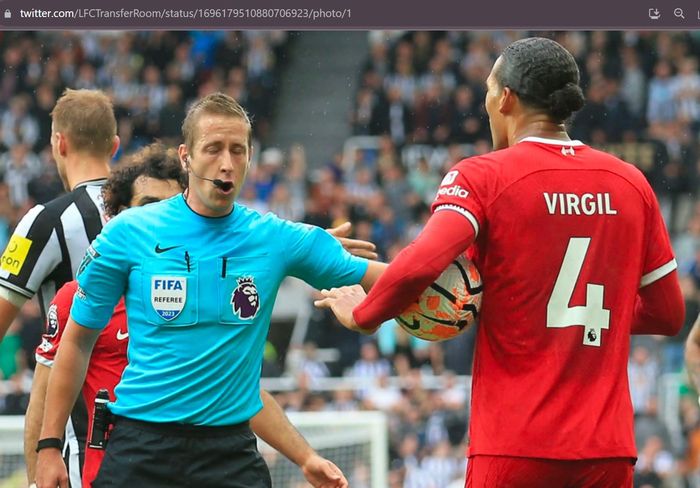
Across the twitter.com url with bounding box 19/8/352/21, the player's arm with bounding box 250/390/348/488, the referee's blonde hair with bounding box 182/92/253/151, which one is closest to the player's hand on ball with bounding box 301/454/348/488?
the player's arm with bounding box 250/390/348/488

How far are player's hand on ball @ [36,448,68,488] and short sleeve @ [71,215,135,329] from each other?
0.47 m

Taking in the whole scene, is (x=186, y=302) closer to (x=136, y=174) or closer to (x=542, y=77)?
(x=136, y=174)

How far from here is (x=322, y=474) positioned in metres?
4.82

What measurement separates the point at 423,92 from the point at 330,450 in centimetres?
1009

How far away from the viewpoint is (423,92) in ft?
62.6

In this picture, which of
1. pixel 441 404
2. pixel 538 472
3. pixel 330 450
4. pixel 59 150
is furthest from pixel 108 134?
pixel 441 404

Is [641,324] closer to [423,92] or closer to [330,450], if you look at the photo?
[330,450]

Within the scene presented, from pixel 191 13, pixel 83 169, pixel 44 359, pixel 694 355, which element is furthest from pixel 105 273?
pixel 191 13

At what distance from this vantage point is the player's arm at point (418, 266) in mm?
3879

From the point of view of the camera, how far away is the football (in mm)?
4082

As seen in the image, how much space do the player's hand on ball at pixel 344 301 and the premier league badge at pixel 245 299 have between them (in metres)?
0.21

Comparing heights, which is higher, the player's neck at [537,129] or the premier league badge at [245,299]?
the player's neck at [537,129]

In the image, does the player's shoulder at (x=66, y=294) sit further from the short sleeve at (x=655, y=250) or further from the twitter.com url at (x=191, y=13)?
the twitter.com url at (x=191, y=13)

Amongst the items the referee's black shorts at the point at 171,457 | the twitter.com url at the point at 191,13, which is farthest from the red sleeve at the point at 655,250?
the twitter.com url at the point at 191,13
